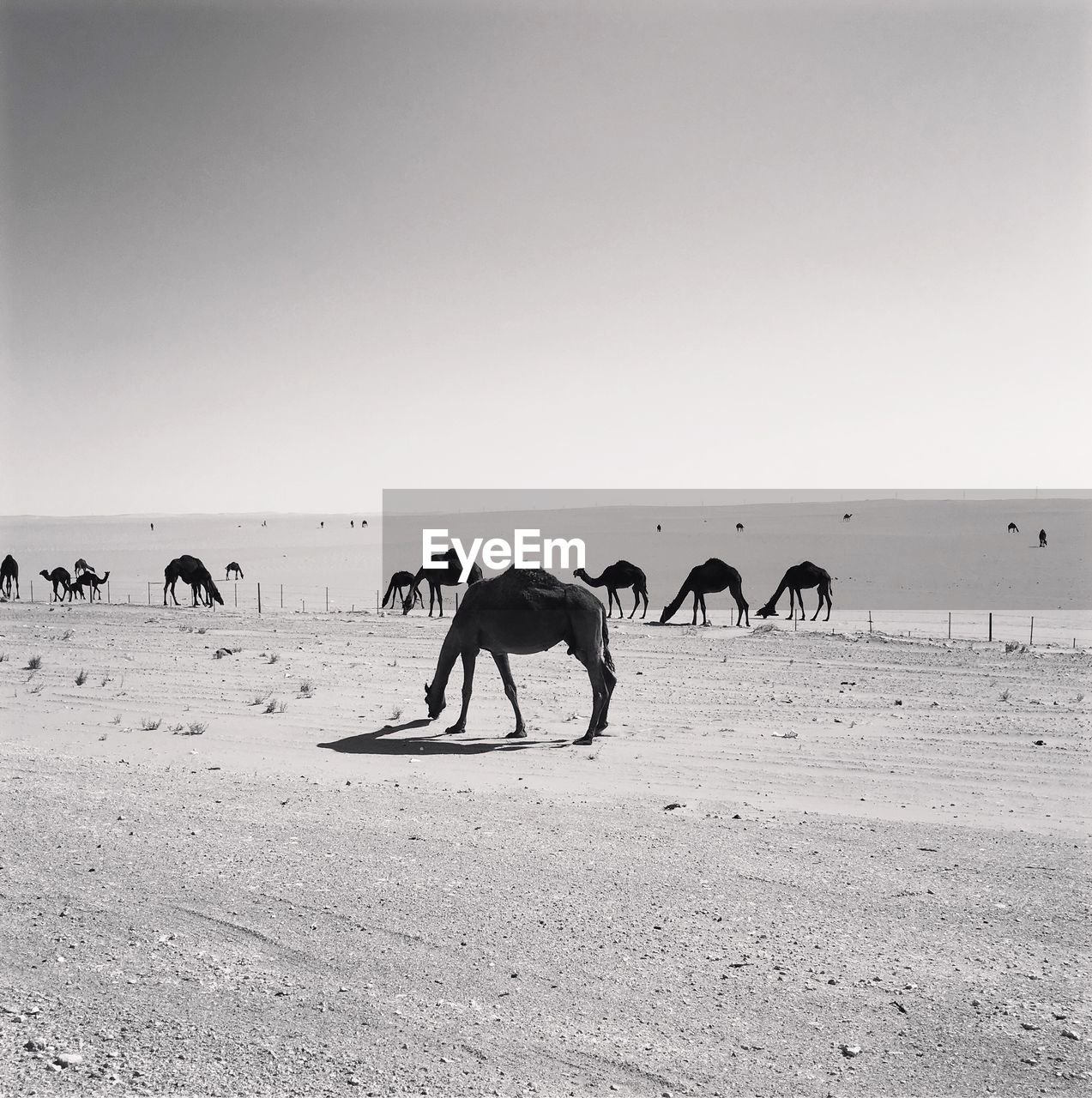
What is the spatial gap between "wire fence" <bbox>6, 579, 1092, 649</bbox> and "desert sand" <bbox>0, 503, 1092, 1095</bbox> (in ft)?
43.7

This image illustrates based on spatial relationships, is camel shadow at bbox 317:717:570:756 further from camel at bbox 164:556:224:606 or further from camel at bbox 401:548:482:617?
camel at bbox 164:556:224:606

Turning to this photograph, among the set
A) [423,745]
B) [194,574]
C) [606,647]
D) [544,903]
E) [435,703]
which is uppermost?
[194,574]

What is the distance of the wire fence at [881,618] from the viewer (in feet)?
88.8

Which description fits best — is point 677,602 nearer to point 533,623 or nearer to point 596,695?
point 596,695

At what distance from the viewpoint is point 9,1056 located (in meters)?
4.51

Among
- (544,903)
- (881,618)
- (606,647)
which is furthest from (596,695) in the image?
(881,618)

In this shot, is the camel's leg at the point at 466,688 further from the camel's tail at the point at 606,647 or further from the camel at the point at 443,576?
the camel at the point at 443,576

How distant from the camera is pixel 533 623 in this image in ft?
41.9

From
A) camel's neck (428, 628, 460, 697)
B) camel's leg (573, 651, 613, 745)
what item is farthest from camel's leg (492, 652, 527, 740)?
camel's leg (573, 651, 613, 745)

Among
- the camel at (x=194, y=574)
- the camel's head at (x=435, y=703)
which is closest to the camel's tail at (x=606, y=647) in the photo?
the camel's head at (x=435, y=703)

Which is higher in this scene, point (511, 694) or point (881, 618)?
point (511, 694)

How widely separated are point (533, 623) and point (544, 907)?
6391 millimetres

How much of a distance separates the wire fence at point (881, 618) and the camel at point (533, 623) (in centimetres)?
1581

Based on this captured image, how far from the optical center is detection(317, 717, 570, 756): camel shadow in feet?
40.1
